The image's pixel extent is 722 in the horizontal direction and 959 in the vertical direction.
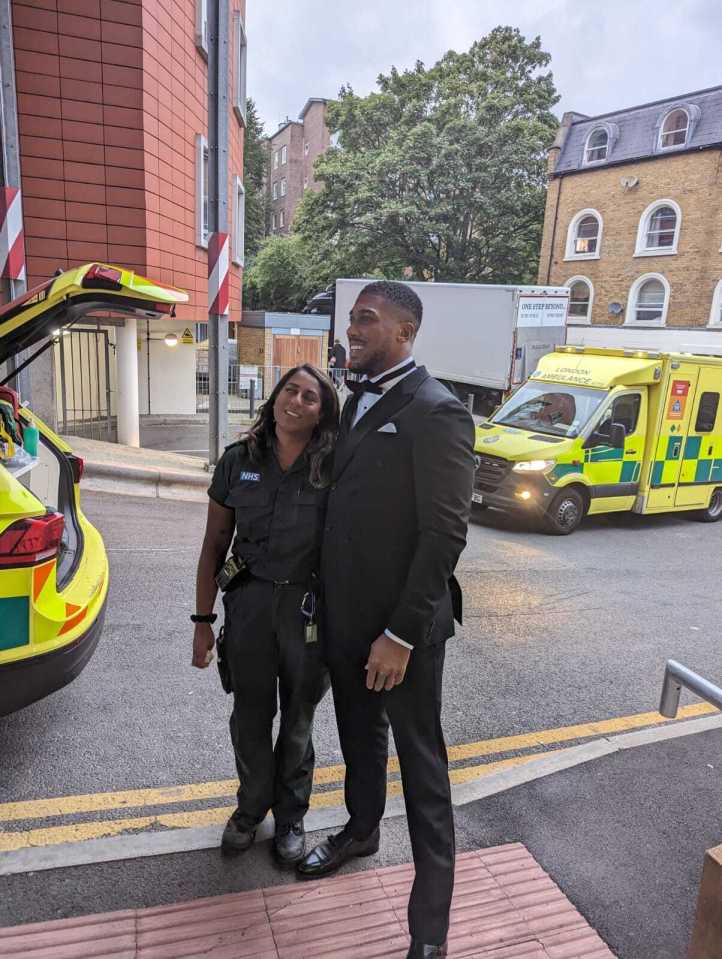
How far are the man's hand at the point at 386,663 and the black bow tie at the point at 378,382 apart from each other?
0.81 meters

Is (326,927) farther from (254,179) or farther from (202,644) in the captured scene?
(254,179)

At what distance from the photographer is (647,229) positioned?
23.4 meters

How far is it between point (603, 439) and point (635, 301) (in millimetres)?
17468

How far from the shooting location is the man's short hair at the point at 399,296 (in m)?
2.26

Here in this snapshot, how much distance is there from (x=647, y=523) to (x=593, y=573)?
3.34 meters

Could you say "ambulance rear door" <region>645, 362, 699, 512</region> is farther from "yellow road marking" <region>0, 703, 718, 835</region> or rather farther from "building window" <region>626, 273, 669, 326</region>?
"building window" <region>626, 273, 669, 326</region>

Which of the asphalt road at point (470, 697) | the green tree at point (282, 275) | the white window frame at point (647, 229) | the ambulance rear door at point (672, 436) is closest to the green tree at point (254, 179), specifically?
the green tree at point (282, 275)

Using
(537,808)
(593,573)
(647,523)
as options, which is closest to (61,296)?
(537,808)

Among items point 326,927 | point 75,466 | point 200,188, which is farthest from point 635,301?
point 326,927

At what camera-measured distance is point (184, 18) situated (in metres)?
10.6

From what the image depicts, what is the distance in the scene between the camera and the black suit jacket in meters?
2.10

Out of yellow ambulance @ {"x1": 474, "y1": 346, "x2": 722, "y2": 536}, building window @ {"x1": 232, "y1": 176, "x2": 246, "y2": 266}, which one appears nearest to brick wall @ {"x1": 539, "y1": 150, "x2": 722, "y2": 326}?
yellow ambulance @ {"x1": 474, "y1": 346, "x2": 722, "y2": 536}

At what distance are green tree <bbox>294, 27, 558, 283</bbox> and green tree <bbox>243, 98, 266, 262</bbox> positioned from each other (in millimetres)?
16863

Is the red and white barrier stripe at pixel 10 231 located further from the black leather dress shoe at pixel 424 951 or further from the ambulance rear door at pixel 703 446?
the ambulance rear door at pixel 703 446
